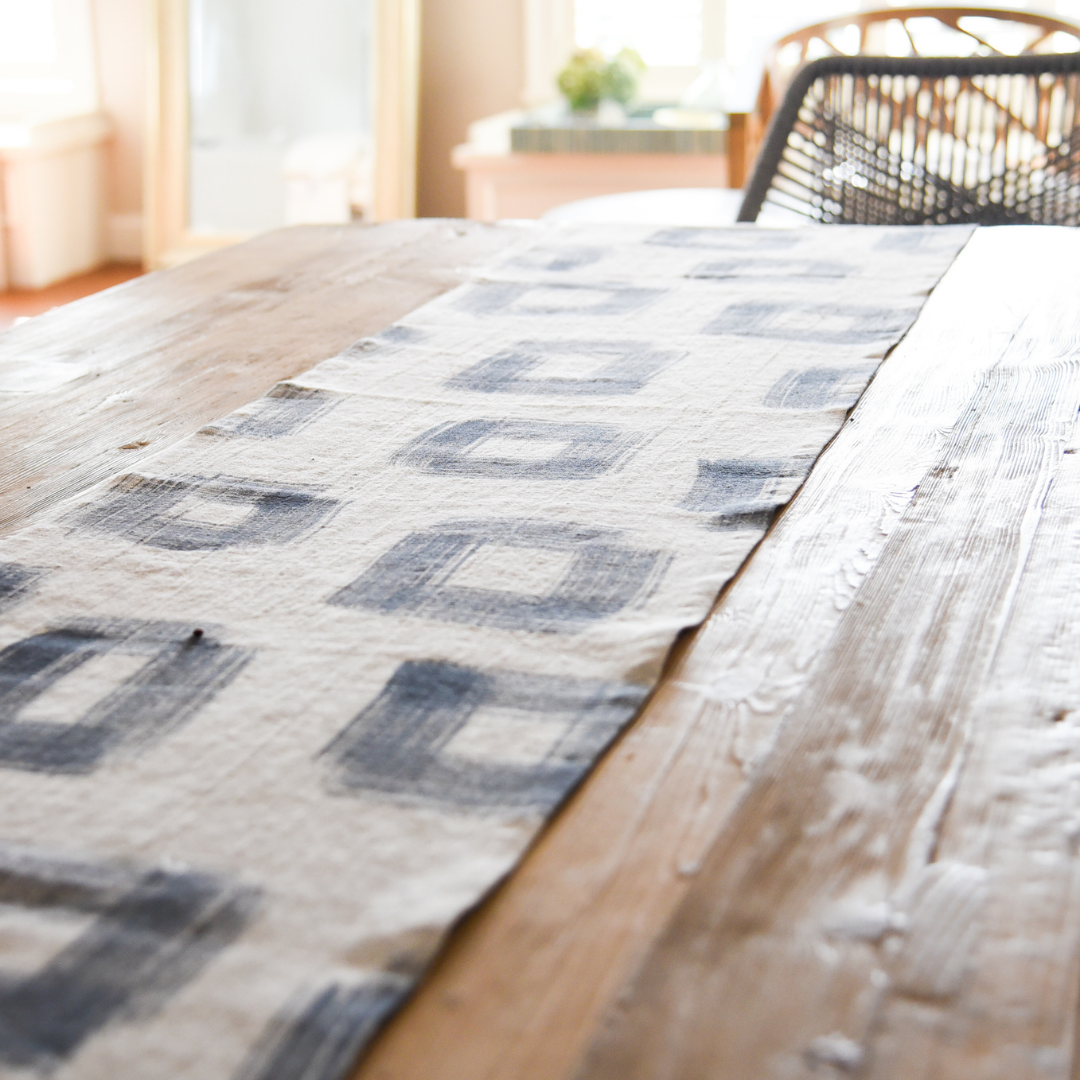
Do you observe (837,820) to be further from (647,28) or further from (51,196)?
Answer: (51,196)

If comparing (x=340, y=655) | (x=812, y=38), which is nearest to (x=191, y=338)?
(x=340, y=655)

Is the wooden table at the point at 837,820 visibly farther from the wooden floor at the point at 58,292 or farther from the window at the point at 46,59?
the window at the point at 46,59

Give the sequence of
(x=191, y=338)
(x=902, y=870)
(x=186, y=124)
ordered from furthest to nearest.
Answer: (x=186, y=124)
(x=191, y=338)
(x=902, y=870)

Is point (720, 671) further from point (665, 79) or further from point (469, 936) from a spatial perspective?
point (665, 79)

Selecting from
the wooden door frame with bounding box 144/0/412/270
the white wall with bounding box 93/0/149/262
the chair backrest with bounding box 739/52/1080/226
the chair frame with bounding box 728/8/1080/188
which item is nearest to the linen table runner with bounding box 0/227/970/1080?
the chair backrest with bounding box 739/52/1080/226

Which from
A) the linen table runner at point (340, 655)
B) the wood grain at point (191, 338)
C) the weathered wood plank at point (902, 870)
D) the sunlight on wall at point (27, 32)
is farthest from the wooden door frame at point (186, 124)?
the weathered wood plank at point (902, 870)

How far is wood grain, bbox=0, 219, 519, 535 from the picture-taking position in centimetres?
91

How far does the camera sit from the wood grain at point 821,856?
15.1 inches

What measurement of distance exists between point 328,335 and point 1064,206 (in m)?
1.34

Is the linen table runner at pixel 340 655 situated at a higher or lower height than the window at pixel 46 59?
lower

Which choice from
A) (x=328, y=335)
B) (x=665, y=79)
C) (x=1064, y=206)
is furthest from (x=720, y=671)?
(x=665, y=79)

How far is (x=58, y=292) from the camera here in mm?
3932

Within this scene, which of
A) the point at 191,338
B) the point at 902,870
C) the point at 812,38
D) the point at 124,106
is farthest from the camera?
the point at 124,106

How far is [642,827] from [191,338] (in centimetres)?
83
